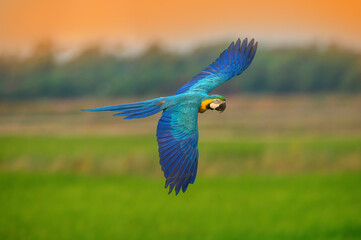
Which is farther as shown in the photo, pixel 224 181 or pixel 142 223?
pixel 224 181

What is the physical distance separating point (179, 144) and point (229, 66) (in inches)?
30.1

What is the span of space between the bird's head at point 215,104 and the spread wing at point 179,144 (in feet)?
0.15

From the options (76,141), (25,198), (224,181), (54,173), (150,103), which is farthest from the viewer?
(76,141)

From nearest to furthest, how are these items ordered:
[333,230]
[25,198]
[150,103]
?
[150,103] < [333,230] < [25,198]

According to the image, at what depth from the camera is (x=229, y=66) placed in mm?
2807

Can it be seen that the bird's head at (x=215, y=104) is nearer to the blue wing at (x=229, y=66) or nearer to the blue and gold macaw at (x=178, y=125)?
the blue and gold macaw at (x=178, y=125)

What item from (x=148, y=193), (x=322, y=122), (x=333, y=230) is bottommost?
(x=333, y=230)

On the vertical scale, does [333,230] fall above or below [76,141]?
below

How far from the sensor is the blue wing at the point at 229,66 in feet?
8.89

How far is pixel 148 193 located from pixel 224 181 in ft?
8.25

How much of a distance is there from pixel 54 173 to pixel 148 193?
381cm

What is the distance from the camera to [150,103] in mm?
2316

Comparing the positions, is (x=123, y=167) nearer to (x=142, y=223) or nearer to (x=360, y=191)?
(x=142, y=223)

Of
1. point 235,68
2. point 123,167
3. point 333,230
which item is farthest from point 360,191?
point 235,68
